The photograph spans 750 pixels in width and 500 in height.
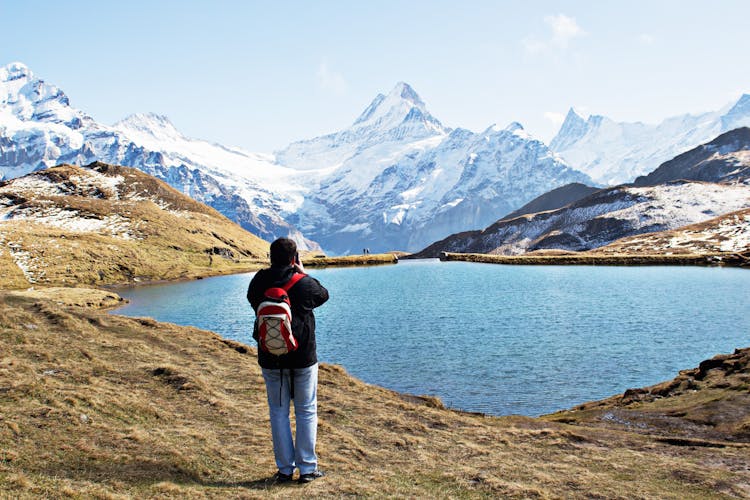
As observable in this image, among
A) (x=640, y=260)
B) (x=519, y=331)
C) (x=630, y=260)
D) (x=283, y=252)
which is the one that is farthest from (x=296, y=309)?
(x=630, y=260)

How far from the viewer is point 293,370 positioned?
12938 mm

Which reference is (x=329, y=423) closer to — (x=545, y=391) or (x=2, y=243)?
(x=545, y=391)

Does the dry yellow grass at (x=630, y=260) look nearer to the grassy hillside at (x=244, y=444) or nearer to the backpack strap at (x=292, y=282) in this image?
the grassy hillside at (x=244, y=444)

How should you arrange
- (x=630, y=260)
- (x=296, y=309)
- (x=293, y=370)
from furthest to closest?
(x=630, y=260)
(x=293, y=370)
(x=296, y=309)

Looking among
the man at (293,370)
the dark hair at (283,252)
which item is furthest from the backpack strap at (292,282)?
the dark hair at (283,252)

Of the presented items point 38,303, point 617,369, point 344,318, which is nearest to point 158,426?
point 38,303

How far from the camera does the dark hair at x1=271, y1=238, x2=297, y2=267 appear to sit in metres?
13.0

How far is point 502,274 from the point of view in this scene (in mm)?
133000

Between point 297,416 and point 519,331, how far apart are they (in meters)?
46.2

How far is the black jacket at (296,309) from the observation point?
12.8 m

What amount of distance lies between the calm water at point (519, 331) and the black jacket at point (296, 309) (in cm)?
2232

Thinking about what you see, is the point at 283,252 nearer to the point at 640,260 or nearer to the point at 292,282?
the point at 292,282

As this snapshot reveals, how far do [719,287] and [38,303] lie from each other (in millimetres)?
90654

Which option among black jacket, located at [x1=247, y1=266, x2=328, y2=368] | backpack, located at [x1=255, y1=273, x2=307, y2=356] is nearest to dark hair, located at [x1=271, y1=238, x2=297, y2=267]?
black jacket, located at [x1=247, y1=266, x2=328, y2=368]
